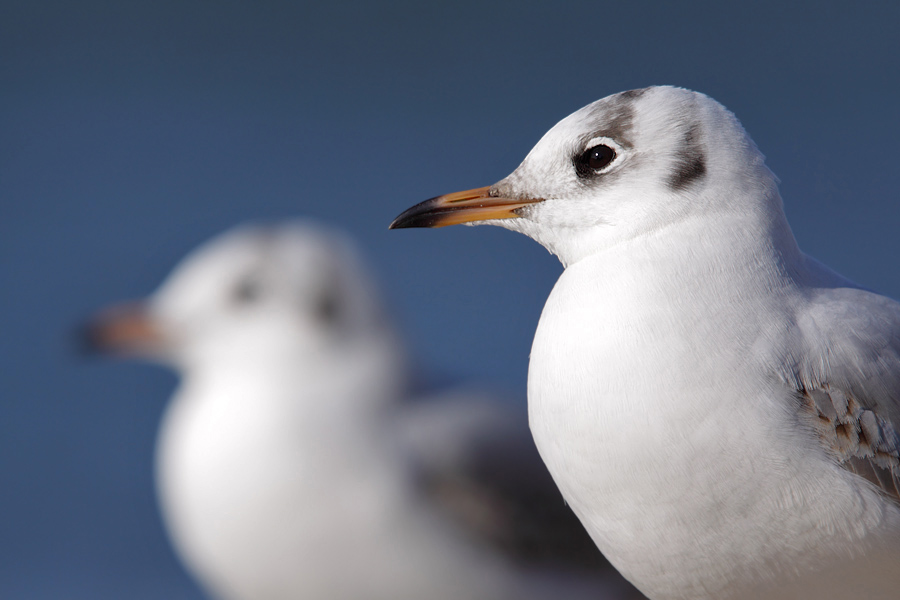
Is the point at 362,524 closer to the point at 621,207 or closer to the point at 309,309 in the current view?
the point at 309,309

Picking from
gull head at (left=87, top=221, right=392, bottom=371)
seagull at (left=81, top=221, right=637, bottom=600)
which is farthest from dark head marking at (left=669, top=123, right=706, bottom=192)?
gull head at (left=87, top=221, right=392, bottom=371)

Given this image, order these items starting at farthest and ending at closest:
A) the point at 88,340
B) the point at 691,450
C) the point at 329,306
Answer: the point at 88,340 → the point at 329,306 → the point at 691,450

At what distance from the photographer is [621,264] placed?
29.8 inches

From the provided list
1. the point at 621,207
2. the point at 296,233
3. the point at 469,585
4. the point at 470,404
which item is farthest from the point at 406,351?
the point at 621,207

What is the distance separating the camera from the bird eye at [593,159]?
0.80 m

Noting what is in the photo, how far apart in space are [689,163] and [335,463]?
0.92 meters

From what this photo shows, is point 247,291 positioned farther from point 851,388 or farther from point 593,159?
point 851,388

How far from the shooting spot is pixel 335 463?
1.52 meters

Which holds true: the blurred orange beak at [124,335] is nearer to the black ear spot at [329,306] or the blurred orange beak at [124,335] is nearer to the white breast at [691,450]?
the black ear spot at [329,306]

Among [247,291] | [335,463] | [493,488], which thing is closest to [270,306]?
[247,291]

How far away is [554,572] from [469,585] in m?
0.15

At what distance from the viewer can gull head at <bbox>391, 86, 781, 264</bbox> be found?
2.50 ft

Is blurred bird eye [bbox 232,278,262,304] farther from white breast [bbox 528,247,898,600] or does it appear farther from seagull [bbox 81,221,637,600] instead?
white breast [bbox 528,247,898,600]

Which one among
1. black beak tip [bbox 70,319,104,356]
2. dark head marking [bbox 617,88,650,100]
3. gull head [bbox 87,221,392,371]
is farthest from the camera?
black beak tip [bbox 70,319,104,356]
